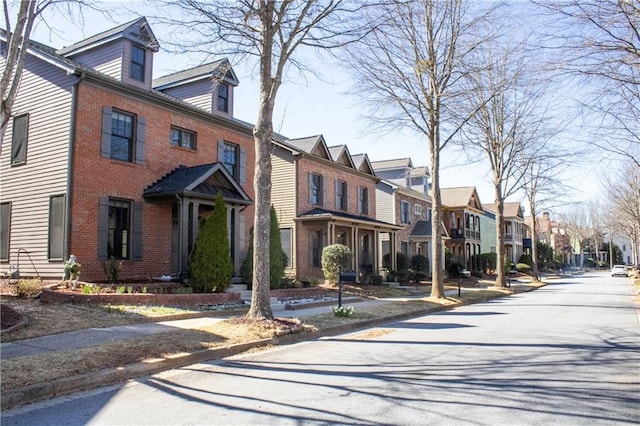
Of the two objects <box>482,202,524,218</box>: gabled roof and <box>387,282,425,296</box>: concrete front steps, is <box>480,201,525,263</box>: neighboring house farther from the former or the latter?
<box>387,282,425,296</box>: concrete front steps

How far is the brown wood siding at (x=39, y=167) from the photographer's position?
14703 millimetres

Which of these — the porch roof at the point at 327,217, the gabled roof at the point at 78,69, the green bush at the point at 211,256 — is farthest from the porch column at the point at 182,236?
the porch roof at the point at 327,217

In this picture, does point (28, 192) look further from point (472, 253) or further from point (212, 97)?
point (472, 253)

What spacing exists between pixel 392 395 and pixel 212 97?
1669 cm

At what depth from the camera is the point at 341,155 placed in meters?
28.8

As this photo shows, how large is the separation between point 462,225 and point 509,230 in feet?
73.2

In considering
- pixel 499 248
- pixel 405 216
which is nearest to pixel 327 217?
pixel 499 248

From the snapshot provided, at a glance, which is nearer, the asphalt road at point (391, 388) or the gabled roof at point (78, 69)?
the asphalt road at point (391, 388)

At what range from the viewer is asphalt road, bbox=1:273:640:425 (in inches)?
196

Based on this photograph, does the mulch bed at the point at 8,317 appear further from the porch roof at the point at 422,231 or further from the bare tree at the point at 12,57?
the porch roof at the point at 422,231

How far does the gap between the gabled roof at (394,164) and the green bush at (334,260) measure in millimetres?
17891

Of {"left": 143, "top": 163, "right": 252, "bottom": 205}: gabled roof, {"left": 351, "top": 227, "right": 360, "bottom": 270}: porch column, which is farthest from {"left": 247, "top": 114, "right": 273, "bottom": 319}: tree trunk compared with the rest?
{"left": 351, "top": 227, "right": 360, "bottom": 270}: porch column

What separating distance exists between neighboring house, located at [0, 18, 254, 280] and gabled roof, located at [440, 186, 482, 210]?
33.7m

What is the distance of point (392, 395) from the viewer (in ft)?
18.9
